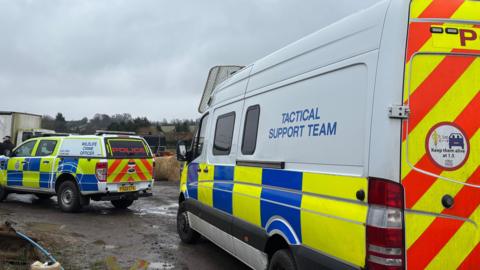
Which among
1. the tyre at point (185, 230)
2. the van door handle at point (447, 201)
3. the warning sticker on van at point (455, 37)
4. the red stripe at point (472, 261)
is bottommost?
the tyre at point (185, 230)

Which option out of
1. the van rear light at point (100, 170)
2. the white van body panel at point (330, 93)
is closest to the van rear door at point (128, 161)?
the van rear light at point (100, 170)

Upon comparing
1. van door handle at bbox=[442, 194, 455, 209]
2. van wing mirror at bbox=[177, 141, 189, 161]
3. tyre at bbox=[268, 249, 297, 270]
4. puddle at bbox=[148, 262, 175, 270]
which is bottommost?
puddle at bbox=[148, 262, 175, 270]

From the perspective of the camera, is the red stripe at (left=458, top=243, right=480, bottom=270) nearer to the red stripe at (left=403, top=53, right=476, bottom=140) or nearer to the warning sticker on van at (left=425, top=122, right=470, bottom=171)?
the warning sticker on van at (left=425, top=122, right=470, bottom=171)

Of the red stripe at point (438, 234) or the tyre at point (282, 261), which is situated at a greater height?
the red stripe at point (438, 234)

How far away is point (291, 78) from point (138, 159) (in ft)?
24.8

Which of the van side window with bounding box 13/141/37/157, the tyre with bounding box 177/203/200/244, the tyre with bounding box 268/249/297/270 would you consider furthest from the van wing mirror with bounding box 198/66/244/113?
the van side window with bounding box 13/141/37/157

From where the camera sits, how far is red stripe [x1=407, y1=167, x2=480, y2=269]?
275 cm

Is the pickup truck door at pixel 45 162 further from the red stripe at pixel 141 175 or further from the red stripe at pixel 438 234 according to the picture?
the red stripe at pixel 438 234

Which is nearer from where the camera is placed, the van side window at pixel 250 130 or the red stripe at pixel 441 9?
the red stripe at pixel 441 9

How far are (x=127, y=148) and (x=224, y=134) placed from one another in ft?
18.8

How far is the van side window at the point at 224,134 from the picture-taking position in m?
5.47

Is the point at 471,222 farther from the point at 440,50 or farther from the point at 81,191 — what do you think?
the point at 81,191

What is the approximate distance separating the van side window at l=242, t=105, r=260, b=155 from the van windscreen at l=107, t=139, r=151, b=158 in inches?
246

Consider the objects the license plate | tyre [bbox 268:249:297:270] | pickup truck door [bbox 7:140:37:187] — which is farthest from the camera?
pickup truck door [bbox 7:140:37:187]
